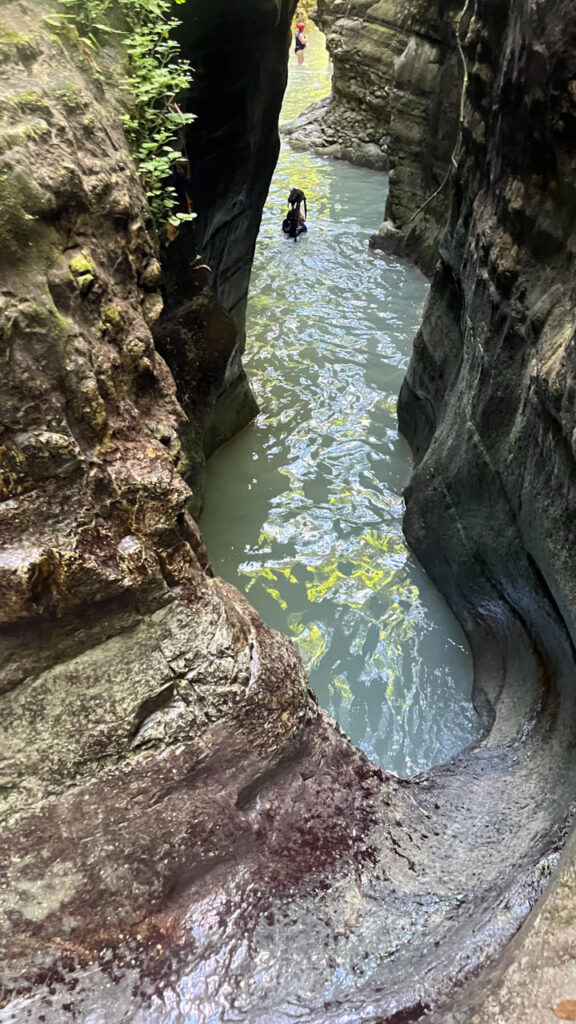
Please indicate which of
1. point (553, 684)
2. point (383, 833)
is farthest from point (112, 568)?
point (553, 684)

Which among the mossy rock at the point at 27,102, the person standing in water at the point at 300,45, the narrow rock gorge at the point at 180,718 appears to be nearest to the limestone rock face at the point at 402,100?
the narrow rock gorge at the point at 180,718

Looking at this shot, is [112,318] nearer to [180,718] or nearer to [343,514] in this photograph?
[180,718]

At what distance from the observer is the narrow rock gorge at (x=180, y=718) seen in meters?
2.21

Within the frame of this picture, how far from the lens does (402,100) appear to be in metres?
10.6

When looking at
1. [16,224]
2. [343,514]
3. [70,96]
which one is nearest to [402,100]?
[343,514]

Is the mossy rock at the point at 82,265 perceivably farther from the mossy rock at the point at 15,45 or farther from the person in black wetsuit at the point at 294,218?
the person in black wetsuit at the point at 294,218

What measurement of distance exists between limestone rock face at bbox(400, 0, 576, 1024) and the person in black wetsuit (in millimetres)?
6853

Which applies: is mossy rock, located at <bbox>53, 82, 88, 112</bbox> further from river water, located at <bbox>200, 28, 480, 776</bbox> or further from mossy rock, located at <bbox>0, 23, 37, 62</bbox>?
river water, located at <bbox>200, 28, 480, 776</bbox>

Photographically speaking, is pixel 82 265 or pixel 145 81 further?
pixel 145 81

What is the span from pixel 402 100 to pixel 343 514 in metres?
7.89

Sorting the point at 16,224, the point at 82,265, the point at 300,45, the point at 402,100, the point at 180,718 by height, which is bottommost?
the point at 180,718

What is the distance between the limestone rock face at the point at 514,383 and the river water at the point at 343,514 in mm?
449

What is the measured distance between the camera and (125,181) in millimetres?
3479

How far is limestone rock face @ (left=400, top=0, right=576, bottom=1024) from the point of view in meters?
3.20
